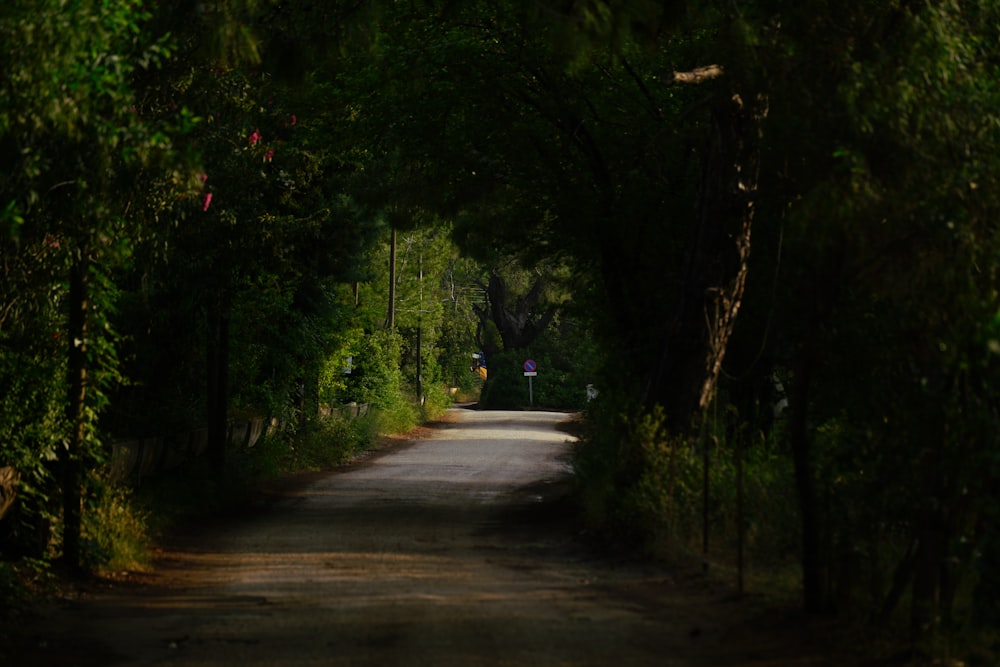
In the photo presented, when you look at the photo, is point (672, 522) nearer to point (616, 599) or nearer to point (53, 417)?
point (616, 599)

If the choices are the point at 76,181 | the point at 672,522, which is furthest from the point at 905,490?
the point at 76,181

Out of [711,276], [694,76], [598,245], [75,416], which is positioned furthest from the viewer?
[598,245]

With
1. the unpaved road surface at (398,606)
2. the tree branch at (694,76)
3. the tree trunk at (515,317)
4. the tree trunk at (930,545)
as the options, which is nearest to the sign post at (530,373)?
the tree trunk at (515,317)

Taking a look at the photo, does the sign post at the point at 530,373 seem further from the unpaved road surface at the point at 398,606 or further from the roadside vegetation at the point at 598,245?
the unpaved road surface at the point at 398,606

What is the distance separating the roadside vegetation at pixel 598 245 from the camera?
10.3m

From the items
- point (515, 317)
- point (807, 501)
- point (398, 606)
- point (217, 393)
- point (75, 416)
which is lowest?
point (398, 606)

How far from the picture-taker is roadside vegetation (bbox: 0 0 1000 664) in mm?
10281

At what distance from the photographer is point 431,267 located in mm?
65438

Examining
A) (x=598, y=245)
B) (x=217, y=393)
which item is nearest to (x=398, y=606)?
(x=598, y=245)

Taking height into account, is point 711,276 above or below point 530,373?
below

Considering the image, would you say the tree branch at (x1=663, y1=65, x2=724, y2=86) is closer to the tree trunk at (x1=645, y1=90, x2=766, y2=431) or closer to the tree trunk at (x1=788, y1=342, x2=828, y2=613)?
the tree trunk at (x1=645, y1=90, x2=766, y2=431)

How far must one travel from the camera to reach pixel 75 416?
1423 cm

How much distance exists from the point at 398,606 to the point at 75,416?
3957 millimetres

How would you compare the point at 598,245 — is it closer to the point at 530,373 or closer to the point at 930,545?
the point at 930,545
